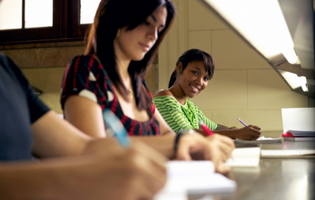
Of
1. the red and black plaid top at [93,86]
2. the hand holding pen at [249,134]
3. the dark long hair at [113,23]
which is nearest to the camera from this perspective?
the red and black plaid top at [93,86]

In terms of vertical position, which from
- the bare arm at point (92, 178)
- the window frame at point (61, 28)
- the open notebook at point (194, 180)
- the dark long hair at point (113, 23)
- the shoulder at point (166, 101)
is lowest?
the open notebook at point (194, 180)

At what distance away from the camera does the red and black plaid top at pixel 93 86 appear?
0.85 meters

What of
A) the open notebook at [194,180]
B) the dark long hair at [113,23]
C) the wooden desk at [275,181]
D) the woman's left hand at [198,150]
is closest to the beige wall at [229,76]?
the dark long hair at [113,23]

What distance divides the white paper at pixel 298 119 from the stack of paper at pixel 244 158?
1.17 m

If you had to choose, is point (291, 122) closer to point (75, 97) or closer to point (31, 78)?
point (75, 97)

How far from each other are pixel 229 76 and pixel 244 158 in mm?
1806

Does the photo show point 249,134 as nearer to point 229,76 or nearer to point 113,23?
point 113,23

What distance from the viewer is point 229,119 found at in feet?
8.48

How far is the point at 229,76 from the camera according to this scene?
2.60 metres

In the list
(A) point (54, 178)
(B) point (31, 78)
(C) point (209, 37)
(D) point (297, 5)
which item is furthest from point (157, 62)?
(A) point (54, 178)

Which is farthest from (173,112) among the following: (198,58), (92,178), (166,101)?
(92,178)

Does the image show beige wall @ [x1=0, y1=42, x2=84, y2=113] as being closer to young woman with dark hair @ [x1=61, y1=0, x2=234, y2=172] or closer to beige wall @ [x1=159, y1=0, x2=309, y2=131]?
beige wall @ [x1=159, y1=0, x2=309, y2=131]

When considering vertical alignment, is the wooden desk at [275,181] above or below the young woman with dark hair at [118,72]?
below

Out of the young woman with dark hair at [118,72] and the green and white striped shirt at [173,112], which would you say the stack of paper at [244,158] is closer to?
the young woman with dark hair at [118,72]
